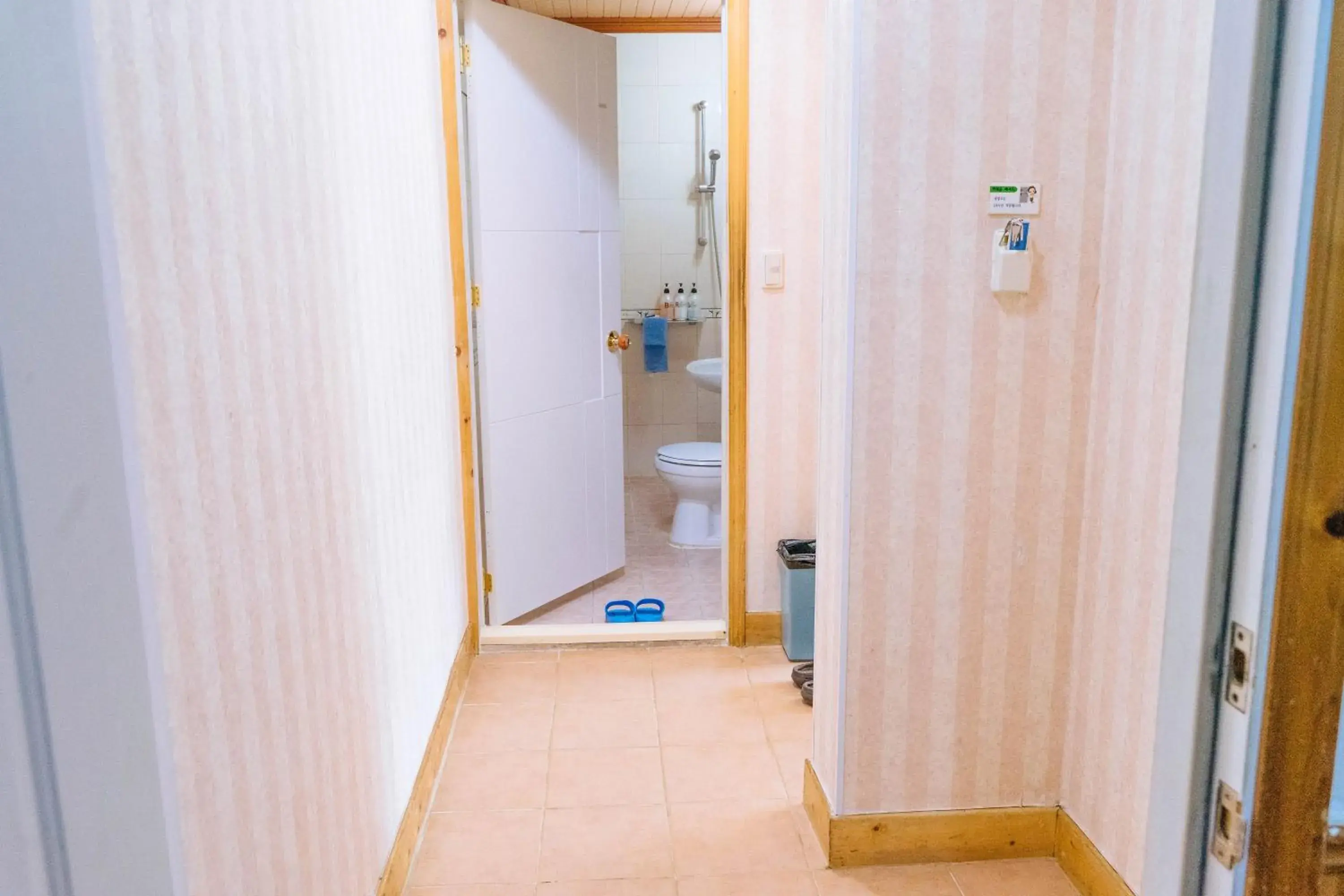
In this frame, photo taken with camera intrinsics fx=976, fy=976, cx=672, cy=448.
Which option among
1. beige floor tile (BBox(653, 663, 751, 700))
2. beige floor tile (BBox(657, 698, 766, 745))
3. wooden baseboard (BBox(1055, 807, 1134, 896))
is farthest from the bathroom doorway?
wooden baseboard (BBox(1055, 807, 1134, 896))

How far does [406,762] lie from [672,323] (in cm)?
360

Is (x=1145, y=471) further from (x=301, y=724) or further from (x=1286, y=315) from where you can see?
(x=301, y=724)

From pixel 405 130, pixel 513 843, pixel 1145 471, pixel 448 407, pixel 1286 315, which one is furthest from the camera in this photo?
pixel 448 407

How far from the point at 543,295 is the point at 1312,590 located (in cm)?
296

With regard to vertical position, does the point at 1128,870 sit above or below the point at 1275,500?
below

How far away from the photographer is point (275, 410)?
133 centimetres

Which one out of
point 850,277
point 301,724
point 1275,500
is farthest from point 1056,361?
point 301,724

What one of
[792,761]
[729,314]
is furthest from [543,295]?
[792,761]

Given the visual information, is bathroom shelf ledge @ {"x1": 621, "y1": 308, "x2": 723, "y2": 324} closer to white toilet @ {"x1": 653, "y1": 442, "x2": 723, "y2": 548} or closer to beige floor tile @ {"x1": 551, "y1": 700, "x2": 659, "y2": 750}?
white toilet @ {"x1": 653, "y1": 442, "x2": 723, "y2": 548}

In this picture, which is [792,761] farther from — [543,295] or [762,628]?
[543,295]

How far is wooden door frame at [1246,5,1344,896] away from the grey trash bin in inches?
91.3

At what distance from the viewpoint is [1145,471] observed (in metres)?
1.70

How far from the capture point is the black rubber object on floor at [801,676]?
9.39 feet

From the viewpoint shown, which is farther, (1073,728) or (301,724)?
Answer: (1073,728)
